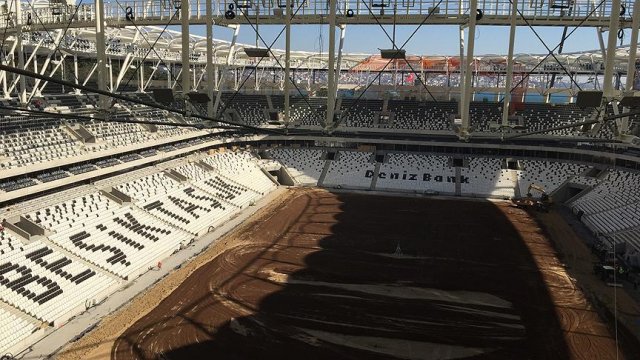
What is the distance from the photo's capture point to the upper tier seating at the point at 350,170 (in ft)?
135

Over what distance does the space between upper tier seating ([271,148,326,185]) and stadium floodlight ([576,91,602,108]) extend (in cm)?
3264

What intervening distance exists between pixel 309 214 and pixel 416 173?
12919 mm

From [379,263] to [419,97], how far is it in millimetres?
29218

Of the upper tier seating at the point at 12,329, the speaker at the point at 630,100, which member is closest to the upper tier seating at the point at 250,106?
the upper tier seating at the point at 12,329

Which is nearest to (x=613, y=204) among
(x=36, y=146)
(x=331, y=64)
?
(x=331, y=64)

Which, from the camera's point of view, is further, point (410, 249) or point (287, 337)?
point (410, 249)

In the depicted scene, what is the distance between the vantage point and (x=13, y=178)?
984 inches

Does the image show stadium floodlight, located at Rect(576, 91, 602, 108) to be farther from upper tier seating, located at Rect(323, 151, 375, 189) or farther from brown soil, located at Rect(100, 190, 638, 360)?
upper tier seating, located at Rect(323, 151, 375, 189)

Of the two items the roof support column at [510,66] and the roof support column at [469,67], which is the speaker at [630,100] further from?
the roof support column at [469,67]

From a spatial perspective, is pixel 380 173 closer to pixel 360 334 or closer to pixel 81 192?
pixel 81 192

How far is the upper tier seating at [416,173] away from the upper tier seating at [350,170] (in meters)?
1.28

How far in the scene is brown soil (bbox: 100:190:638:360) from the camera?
1586 centimetres

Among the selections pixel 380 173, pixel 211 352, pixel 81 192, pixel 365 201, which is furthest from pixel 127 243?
pixel 380 173

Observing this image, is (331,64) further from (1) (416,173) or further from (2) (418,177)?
(1) (416,173)
